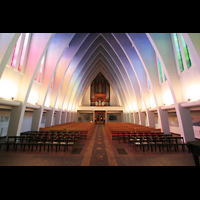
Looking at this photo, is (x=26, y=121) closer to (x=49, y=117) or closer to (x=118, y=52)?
(x=49, y=117)

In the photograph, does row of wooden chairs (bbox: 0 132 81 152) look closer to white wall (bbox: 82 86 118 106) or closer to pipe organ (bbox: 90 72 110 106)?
pipe organ (bbox: 90 72 110 106)

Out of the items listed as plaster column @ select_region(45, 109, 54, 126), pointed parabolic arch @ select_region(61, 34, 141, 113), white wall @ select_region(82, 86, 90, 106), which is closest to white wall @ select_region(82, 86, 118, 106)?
white wall @ select_region(82, 86, 90, 106)

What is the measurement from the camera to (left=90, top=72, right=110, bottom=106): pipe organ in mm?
28025

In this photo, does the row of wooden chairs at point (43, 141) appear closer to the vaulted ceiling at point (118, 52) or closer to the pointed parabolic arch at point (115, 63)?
the vaulted ceiling at point (118, 52)

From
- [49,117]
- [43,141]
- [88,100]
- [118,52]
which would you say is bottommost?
[43,141]

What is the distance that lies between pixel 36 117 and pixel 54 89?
412 centimetres

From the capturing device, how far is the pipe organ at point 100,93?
2802 centimetres

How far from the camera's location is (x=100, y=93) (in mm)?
28844

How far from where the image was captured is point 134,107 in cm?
1664

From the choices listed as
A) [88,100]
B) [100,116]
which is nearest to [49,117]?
[100,116]

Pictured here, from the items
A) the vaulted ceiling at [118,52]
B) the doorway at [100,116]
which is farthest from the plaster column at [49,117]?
the doorway at [100,116]
